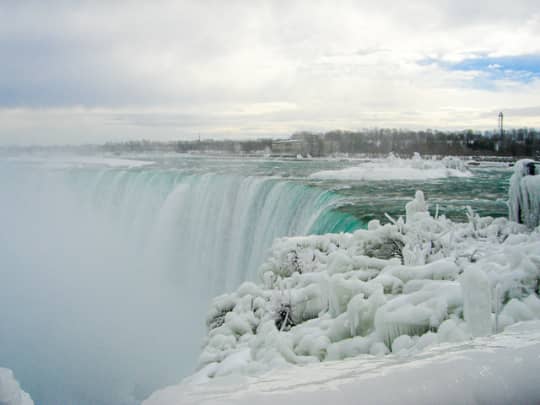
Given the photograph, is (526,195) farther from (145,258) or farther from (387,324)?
(145,258)

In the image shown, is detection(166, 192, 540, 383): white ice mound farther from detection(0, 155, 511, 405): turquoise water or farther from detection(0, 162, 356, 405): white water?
detection(0, 162, 356, 405): white water

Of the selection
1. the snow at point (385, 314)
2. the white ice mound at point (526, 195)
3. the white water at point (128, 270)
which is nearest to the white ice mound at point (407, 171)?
the white water at point (128, 270)

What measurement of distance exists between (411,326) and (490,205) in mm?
6440

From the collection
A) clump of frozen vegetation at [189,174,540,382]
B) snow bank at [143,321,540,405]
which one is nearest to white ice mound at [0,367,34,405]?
snow bank at [143,321,540,405]

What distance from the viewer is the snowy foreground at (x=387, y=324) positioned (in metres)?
1.11

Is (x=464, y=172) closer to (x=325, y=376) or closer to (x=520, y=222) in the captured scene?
(x=520, y=222)

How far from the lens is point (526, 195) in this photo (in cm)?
477

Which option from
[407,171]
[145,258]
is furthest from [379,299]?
[145,258]

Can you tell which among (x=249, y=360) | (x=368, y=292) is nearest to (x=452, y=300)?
(x=368, y=292)

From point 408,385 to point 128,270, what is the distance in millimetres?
14429

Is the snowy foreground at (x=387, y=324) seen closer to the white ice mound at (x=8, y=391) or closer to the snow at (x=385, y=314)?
the snow at (x=385, y=314)

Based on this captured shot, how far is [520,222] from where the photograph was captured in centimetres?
489

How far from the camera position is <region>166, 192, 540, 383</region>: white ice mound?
2555mm

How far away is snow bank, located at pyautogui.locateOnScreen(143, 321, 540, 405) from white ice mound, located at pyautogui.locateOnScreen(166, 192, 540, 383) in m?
0.66
